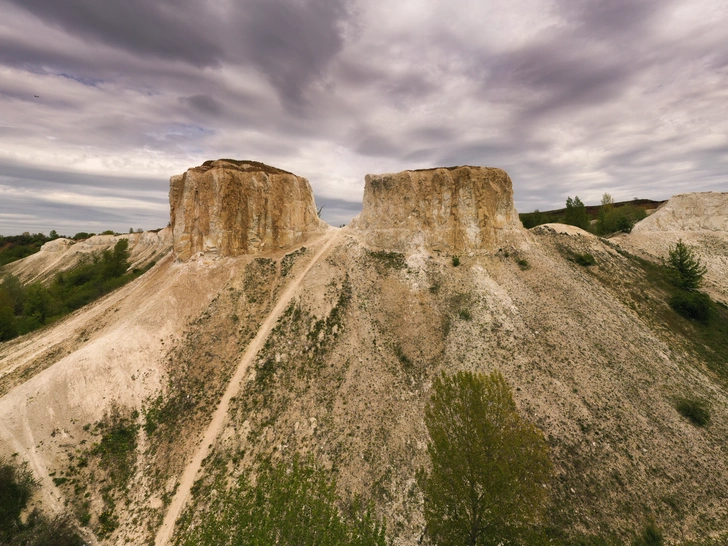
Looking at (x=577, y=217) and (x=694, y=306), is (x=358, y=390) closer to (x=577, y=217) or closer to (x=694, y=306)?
(x=694, y=306)

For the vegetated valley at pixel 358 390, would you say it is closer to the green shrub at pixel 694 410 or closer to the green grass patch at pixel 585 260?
the green shrub at pixel 694 410

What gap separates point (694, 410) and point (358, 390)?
25.9 metres

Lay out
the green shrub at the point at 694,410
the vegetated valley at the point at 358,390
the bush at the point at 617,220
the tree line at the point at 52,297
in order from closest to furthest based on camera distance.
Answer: the vegetated valley at the point at 358,390 → the green shrub at the point at 694,410 → the tree line at the point at 52,297 → the bush at the point at 617,220

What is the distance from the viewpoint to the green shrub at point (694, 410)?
2116 centimetres

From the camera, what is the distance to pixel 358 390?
23250 mm

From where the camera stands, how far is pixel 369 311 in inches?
1173

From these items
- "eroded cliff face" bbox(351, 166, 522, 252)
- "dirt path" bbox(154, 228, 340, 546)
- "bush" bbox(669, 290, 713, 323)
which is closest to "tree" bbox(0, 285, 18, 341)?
"dirt path" bbox(154, 228, 340, 546)

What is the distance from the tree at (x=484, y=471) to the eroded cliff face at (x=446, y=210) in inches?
883

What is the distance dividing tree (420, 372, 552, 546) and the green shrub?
1616 cm

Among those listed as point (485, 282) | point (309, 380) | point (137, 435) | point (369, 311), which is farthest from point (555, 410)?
point (137, 435)

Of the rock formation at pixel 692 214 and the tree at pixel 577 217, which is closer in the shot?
the rock formation at pixel 692 214

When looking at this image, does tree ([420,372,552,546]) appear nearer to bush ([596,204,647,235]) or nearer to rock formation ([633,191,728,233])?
bush ([596,204,647,235])

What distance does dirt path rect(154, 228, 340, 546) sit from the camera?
1743cm

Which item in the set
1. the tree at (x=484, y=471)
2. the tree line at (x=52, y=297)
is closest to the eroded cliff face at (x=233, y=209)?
the tree line at (x=52, y=297)
